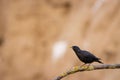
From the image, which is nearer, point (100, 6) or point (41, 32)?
point (100, 6)

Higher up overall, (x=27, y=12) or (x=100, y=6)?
(x=27, y=12)

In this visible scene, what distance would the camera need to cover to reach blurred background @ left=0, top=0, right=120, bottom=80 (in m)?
16.9

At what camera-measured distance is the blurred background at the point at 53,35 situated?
16.9 m

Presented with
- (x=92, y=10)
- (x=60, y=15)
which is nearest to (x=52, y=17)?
(x=60, y=15)

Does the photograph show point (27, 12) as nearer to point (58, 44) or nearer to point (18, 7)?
point (18, 7)

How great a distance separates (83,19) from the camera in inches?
691

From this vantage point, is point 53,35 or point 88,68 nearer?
point 88,68

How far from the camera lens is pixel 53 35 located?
18.3 metres

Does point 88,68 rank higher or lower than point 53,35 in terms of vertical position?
lower

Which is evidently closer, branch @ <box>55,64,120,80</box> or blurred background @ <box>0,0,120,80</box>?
branch @ <box>55,64,120,80</box>

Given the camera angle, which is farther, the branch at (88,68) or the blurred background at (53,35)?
the blurred background at (53,35)

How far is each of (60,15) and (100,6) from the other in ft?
5.87

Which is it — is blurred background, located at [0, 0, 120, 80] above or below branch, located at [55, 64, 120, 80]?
above

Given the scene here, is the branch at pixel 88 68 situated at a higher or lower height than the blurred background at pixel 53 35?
lower
